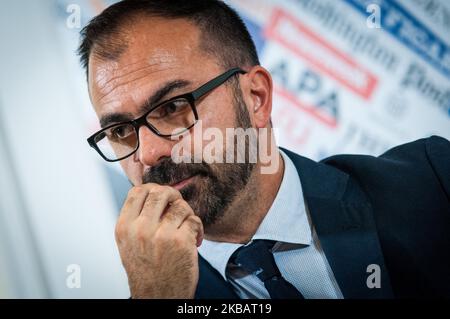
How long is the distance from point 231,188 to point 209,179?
3.0 inches

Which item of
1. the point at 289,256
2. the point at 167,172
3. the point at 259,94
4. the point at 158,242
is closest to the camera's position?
the point at 158,242

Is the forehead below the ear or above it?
above

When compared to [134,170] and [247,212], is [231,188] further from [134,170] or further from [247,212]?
[134,170]

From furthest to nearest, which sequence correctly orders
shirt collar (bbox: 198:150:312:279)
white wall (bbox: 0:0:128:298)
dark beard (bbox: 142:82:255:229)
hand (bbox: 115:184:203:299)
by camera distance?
white wall (bbox: 0:0:128:298), shirt collar (bbox: 198:150:312:279), dark beard (bbox: 142:82:255:229), hand (bbox: 115:184:203:299)

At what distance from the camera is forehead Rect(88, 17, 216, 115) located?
1.05 m

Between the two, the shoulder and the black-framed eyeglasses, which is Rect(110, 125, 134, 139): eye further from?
the shoulder

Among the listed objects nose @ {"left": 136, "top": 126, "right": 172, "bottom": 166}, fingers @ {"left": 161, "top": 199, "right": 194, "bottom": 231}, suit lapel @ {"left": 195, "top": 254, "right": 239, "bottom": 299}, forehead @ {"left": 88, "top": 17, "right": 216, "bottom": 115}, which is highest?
forehead @ {"left": 88, "top": 17, "right": 216, "bottom": 115}

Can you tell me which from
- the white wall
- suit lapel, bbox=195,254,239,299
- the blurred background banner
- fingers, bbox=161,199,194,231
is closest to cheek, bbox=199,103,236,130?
fingers, bbox=161,199,194,231

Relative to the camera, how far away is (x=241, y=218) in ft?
3.91

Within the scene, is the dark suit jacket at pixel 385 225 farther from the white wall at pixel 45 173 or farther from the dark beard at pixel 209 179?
the white wall at pixel 45 173

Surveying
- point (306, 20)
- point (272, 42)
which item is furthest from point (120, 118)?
point (306, 20)

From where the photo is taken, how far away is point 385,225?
110 cm

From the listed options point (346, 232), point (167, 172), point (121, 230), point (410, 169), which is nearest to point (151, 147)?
point (167, 172)
